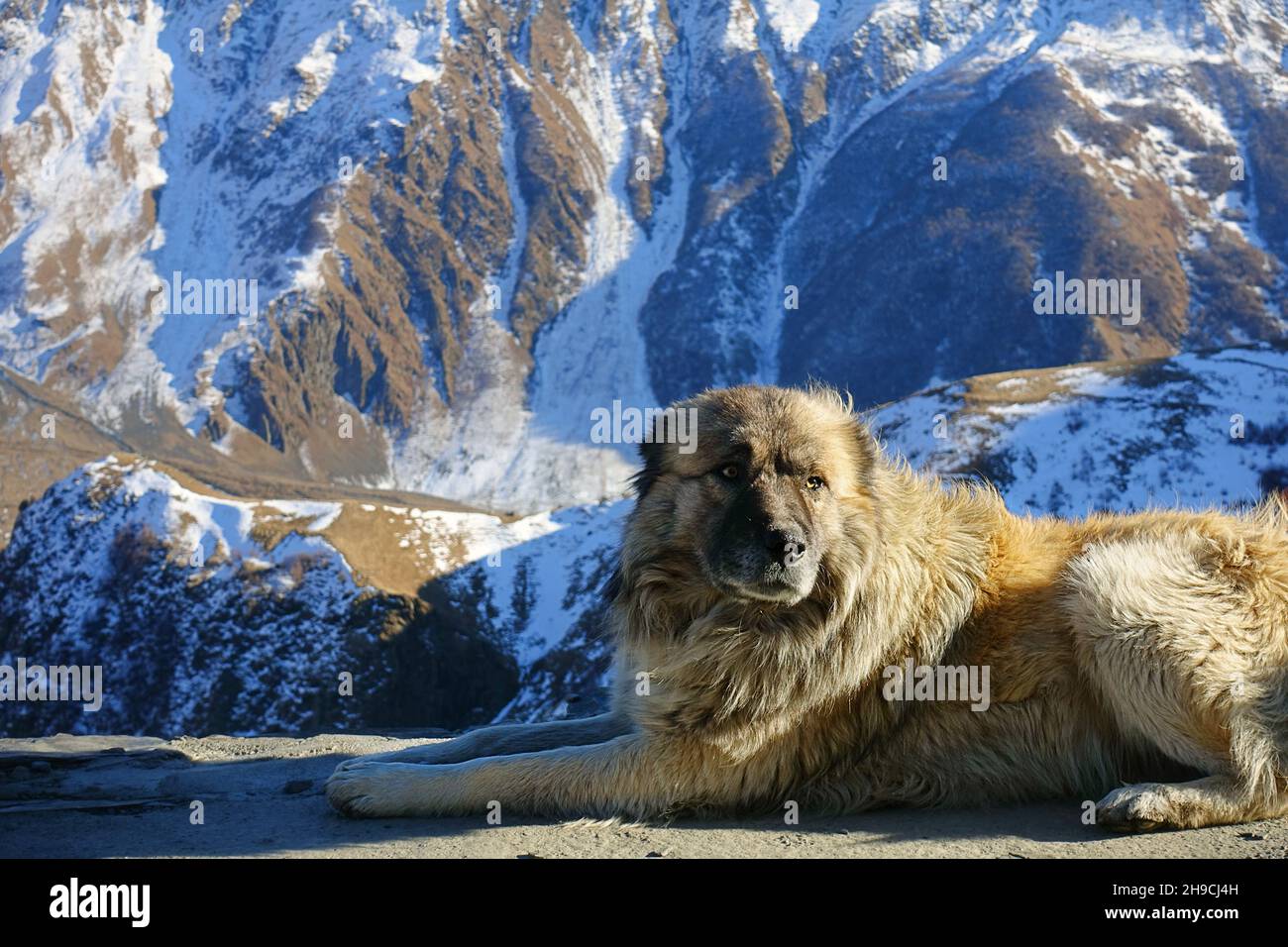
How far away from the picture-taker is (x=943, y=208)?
196750 millimetres

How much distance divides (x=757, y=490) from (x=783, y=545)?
55 centimetres

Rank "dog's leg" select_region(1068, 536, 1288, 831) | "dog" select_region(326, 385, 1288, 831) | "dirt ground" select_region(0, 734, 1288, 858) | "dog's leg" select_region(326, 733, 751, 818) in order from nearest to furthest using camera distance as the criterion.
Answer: "dirt ground" select_region(0, 734, 1288, 858)
"dog's leg" select_region(1068, 536, 1288, 831)
"dog" select_region(326, 385, 1288, 831)
"dog's leg" select_region(326, 733, 751, 818)

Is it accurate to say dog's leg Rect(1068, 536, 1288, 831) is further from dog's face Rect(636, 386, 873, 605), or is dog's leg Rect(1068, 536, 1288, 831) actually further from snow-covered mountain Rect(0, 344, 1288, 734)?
snow-covered mountain Rect(0, 344, 1288, 734)

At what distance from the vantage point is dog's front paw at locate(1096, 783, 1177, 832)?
21.3 ft

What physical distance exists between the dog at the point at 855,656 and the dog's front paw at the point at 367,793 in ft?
0.04

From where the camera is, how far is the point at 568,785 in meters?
7.17

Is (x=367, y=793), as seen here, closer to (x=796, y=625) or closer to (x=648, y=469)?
(x=648, y=469)

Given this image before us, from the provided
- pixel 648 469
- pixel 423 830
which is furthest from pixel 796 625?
pixel 423 830

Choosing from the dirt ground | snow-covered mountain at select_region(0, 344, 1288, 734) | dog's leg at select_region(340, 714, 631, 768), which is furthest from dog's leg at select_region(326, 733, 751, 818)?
snow-covered mountain at select_region(0, 344, 1288, 734)

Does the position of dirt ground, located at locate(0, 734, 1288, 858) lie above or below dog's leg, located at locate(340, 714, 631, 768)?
below

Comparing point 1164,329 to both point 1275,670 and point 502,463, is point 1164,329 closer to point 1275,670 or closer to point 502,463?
point 502,463
